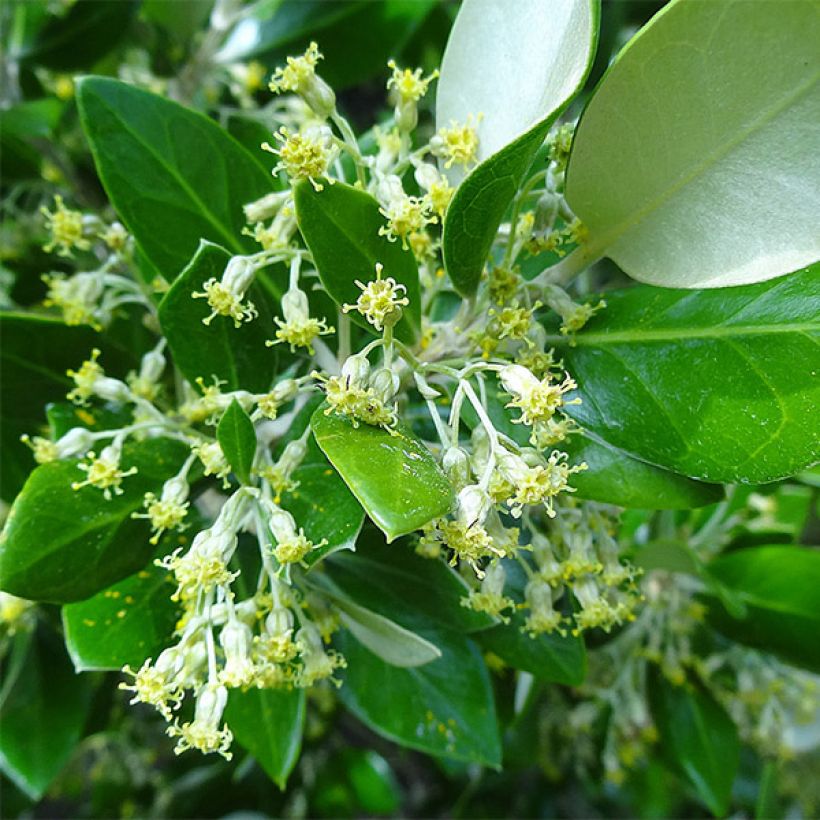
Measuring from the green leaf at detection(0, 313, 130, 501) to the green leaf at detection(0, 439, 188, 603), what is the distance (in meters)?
0.28

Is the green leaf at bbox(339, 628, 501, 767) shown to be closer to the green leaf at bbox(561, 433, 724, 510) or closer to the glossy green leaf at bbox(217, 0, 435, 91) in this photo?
the green leaf at bbox(561, 433, 724, 510)

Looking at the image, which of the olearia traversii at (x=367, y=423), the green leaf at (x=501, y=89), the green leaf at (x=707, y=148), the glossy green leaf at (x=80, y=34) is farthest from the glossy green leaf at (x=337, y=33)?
the green leaf at (x=707, y=148)

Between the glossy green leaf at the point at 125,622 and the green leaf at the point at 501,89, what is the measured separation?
0.61m

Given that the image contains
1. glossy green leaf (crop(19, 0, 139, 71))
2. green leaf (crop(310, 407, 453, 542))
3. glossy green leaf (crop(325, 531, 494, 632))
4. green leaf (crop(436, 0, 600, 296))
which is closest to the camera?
green leaf (crop(310, 407, 453, 542))

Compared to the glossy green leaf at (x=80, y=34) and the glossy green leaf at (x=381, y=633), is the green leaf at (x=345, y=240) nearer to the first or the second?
the glossy green leaf at (x=381, y=633)

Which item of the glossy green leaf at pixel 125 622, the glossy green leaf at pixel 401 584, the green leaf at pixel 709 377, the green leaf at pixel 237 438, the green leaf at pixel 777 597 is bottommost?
the green leaf at pixel 777 597

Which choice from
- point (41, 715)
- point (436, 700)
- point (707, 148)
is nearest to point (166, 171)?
point (707, 148)

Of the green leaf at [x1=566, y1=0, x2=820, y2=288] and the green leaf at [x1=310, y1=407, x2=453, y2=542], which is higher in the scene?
the green leaf at [x1=566, y1=0, x2=820, y2=288]

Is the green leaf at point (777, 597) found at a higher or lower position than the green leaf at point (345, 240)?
lower

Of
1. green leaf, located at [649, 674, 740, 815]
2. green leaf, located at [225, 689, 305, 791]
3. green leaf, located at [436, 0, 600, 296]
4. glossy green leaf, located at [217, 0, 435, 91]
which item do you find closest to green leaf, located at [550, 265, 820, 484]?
green leaf, located at [436, 0, 600, 296]

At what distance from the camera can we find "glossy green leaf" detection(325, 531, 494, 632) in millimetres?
1234

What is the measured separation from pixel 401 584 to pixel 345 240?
583 mm

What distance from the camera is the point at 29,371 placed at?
1380mm

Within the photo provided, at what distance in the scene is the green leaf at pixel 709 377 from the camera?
2.99 ft
